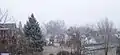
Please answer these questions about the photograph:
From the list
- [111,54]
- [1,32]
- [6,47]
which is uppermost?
[1,32]

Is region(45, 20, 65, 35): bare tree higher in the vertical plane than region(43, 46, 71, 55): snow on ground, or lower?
higher

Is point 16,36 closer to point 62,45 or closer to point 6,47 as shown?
point 6,47

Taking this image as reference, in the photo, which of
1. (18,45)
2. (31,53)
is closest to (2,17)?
(18,45)

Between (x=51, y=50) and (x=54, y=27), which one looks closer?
(x=51, y=50)

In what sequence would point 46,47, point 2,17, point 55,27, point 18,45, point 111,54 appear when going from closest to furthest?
point 2,17 → point 18,45 → point 46,47 → point 111,54 → point 55,27

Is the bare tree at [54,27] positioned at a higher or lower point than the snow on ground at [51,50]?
higher

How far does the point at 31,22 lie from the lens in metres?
25.5

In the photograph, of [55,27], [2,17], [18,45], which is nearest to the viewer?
[2,17]

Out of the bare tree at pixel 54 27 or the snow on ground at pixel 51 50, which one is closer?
the snow on ground at pixel 51 50

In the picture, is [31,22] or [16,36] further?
[31,22]

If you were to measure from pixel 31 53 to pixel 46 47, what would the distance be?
4695mm

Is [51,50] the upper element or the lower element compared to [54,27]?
lower

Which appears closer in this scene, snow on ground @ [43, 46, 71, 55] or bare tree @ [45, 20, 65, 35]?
snow on ground @ [43, 46, 71, 55]

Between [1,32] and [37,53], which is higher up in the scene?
[1,32]
